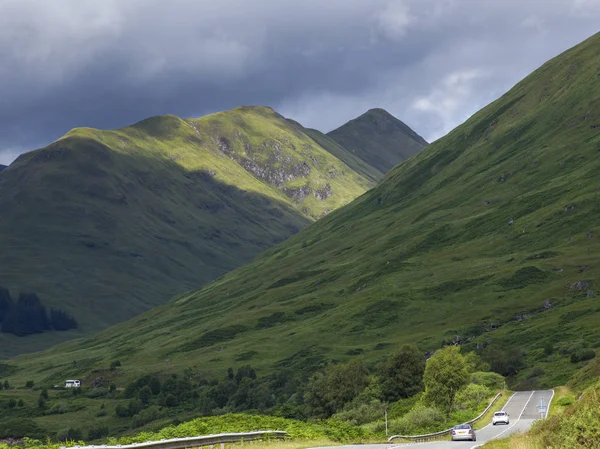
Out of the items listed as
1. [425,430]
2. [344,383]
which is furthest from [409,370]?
[425,430]

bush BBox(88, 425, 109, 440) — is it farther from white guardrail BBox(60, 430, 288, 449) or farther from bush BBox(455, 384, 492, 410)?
white guardrail BBox(60, 430, 288, 449)

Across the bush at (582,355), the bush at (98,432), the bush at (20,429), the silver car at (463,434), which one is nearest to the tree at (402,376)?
the bush at (582,355)

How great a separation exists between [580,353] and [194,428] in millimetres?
128923

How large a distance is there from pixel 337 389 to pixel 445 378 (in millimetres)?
39626

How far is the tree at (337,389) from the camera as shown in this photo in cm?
12712

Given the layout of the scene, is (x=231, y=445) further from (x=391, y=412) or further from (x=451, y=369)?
(x=391, y=412)

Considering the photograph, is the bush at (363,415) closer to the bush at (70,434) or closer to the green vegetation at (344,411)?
the green vegetation at (344,411)

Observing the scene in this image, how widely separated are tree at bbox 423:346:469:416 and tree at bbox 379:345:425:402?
85.9 feet

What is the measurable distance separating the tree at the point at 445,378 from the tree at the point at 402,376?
85.9 feet

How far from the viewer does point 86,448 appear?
31.7m

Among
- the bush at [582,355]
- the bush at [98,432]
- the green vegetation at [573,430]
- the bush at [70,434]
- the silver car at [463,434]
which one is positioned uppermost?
the green vegetation at [573,430]

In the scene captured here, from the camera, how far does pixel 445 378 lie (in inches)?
3617

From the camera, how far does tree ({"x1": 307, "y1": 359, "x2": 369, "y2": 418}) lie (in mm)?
127125

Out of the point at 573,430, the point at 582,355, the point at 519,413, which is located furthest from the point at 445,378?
the point at 582,355
